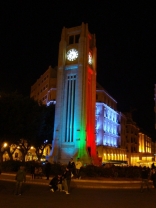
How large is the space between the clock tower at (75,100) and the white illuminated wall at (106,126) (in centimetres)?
2053

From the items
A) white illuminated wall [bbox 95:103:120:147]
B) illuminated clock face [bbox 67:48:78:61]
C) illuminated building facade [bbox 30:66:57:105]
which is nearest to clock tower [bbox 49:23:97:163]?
illuminated clock face [bbox 67:48:78:61]

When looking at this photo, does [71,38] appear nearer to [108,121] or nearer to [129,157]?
[108,121]

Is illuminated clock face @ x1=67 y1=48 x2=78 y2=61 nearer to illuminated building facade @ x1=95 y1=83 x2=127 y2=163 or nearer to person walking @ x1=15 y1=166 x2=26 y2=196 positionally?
illuminated building facade @ x1=95 y1=83 x2=127 y2=163

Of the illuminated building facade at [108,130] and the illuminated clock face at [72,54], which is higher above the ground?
the illuminated clock face at [72,54]

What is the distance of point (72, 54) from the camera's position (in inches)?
2089

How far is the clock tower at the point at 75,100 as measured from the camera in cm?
4716

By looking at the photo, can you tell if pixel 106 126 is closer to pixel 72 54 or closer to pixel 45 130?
pixel 45 130

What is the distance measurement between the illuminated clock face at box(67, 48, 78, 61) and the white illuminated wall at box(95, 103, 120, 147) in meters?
24.7

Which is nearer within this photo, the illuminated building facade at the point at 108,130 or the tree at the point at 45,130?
the tree at the point at 45,130

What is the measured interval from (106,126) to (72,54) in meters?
30.2

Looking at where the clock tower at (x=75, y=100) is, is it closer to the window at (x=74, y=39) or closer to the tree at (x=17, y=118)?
the window at (x=74, y=39)

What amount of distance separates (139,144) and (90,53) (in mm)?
58401

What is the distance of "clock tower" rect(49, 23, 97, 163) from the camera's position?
155 feet

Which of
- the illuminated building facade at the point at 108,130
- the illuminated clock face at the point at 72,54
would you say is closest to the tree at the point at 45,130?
the illuminated clock face at the point at 72,54
